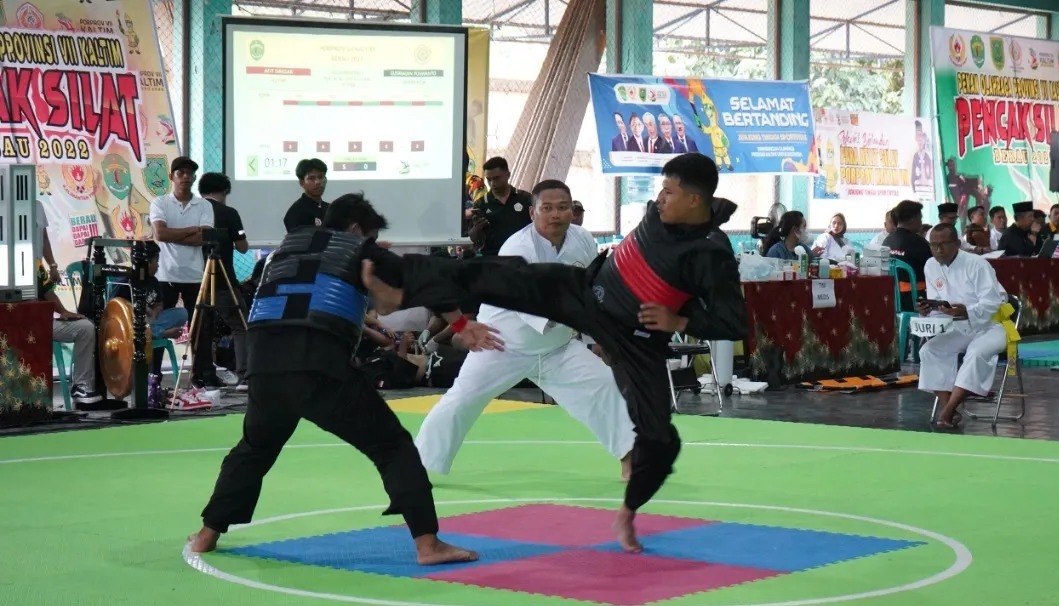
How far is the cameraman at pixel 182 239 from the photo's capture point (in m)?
11.1

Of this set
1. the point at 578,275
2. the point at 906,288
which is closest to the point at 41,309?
the point at 578,275

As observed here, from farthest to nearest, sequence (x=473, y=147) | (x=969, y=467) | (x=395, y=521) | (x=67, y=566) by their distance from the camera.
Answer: (x=473, y=147), (x=969, y=467), (x=395, y=521), (x=67, y=566)

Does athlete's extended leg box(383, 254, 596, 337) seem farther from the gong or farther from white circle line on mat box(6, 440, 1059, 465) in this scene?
the gong

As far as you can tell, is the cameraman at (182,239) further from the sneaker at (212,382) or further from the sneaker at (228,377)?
the sneaker at (228,377)

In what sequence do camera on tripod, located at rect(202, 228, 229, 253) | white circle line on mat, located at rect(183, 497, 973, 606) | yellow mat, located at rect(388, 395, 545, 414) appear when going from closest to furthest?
white circle line on mat, located at rect(183, 497, 973, 606)
yellow mat, located at rect(388, 395, 545, 414)
camera on tripod, located at rect(202, 228, 229, 253)

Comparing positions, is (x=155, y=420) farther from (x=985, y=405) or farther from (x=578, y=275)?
(x=985, y=405)

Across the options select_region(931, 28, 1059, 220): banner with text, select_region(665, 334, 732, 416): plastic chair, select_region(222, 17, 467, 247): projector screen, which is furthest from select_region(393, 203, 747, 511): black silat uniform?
select_region(931, 28, 1059, 220): banner with text

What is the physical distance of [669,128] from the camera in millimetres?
17688

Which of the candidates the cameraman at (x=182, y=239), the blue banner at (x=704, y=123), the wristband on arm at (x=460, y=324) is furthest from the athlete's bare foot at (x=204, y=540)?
the blue banner at (x=704, y=123)

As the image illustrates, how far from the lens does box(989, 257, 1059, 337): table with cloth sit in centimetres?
1667

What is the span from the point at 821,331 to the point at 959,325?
275 centimetres

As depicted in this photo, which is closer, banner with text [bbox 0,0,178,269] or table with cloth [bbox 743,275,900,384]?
table with cloth [bbox 743,275,900,384]

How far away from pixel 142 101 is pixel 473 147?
3.95m

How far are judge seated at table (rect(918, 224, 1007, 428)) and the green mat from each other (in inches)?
33.4
